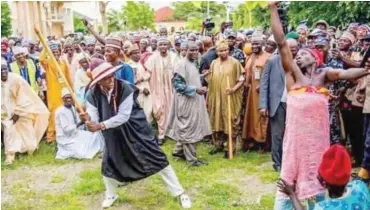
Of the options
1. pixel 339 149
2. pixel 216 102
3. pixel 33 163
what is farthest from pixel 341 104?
pixel 33 163

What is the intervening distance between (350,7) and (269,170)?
925cm

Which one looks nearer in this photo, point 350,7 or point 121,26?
point 350,7

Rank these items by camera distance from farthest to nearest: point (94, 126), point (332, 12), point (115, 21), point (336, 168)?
1. point (115, 21)
2. point (332, 12)
3. point (94, 126)
4. point (336, 168)

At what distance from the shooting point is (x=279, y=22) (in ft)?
12.8

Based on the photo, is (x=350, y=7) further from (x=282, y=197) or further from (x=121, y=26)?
(x=121, y=26)

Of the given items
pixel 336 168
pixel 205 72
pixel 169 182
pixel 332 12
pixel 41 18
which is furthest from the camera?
pixel 41 18

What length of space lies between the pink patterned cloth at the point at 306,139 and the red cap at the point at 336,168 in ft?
1.93

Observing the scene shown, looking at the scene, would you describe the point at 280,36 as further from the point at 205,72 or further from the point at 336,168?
the point at 205,72

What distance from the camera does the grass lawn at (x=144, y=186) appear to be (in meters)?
5.63

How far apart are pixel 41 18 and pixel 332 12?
21701 millimetres

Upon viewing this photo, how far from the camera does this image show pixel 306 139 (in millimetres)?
3938

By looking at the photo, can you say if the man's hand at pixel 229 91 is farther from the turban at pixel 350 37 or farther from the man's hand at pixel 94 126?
the man's hand at pixel 94 126

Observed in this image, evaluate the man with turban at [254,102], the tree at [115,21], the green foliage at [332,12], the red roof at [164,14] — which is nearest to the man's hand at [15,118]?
the man with turban at [254,102]

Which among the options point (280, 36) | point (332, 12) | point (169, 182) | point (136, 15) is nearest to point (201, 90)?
point (169, 182)
